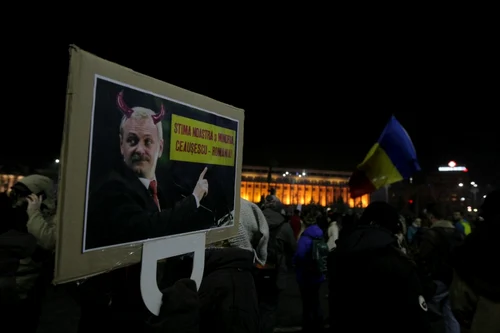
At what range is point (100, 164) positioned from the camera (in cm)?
134

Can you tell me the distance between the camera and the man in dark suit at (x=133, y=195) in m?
1.35

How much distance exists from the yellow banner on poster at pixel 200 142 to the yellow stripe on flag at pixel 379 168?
4.90 m

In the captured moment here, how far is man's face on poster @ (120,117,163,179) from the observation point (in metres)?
1.45

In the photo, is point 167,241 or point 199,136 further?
point 199,136

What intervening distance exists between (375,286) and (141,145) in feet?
6.54

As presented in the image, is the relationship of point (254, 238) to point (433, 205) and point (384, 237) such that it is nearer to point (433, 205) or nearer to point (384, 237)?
point (384, 237)

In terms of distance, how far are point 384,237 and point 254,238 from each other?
96 cm

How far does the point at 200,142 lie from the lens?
1.86 metres

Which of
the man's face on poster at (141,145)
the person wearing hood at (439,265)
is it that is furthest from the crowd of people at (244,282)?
the person wearing hood at (439,265)

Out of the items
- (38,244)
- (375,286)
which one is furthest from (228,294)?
(38,244)

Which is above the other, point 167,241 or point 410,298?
point 167,241

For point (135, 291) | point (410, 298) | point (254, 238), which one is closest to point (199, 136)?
point (135, 291)

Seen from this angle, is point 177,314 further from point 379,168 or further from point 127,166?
point 379,168

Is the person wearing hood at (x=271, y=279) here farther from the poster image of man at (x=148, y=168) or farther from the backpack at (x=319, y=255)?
the poster image of man at (x=148, y=168)
